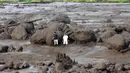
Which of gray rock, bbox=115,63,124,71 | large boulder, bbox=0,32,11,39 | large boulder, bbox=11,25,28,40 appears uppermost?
gray rock, bbox=115,63,124,71

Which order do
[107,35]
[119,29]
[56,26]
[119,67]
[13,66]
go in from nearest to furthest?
[119,67] → [13,66] → [107,35] → [56,26] → [119,29]

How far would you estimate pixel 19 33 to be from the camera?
17531 mm

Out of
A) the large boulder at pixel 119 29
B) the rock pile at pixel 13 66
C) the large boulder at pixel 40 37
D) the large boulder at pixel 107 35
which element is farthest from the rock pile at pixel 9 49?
the large boulder at pixel 119 29

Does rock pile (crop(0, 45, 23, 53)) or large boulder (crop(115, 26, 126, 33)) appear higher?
large boulder (crop(115, 26, 126, 33))

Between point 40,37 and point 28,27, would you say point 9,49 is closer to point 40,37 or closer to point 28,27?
point 40,37

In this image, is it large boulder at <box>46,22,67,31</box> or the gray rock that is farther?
large boulder at <box>46,22,67,31</box>

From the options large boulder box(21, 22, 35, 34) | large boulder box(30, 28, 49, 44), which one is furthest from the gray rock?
large boulder box(21, 22, 35, 34)

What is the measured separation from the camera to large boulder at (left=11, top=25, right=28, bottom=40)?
57.0 feet

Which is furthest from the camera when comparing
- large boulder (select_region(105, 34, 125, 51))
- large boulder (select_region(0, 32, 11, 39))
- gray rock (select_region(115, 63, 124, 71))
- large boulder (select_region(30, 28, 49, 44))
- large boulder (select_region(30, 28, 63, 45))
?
large boulder (select_region(0, 32, 11, 39))

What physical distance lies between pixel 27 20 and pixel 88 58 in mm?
5640

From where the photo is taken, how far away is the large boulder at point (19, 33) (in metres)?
17.4

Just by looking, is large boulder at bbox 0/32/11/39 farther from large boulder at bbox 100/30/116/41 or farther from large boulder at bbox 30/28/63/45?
large boulder at bbox 100/30/116/41

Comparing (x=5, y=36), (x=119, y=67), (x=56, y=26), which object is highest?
(x=56, y=26)

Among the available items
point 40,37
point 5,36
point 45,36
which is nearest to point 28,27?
point 5,36
